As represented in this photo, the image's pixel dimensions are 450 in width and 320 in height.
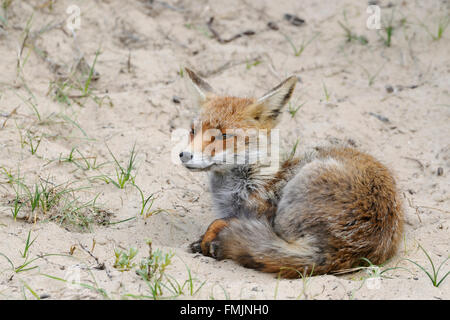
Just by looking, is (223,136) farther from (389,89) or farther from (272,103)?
(389,89)

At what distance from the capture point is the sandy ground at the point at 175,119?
4004 mm

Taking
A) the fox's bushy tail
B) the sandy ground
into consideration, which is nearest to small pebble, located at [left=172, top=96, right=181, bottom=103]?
the sandy ground

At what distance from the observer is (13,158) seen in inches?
212

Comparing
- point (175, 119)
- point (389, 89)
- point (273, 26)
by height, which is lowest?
point (175, 119)

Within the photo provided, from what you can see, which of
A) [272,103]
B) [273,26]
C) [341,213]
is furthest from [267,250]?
[273,26]

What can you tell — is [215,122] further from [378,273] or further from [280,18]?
[280,18]

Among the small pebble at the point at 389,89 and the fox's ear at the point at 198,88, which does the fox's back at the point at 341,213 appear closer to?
the fox's ear at the point at 198,88

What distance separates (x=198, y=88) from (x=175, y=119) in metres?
1.57

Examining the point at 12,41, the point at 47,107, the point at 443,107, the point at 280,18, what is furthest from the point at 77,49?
the point at 443,107

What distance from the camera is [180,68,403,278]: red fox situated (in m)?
4.17

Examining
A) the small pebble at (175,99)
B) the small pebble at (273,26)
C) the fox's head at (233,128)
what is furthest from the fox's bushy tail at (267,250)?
the small pebble at (273,26)

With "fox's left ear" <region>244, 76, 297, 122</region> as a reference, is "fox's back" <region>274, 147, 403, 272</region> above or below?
below

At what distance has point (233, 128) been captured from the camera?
15.6 feet

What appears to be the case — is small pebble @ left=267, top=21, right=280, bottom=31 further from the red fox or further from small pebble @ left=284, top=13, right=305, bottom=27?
the red fox
